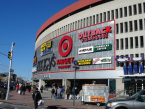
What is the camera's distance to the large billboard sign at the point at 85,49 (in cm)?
3369

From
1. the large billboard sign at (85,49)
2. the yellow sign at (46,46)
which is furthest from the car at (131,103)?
the yellow sign at (46,46)

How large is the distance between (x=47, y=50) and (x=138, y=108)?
144 ft

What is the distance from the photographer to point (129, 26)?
31922mm

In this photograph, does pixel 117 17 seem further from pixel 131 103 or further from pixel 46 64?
pixel 131 103

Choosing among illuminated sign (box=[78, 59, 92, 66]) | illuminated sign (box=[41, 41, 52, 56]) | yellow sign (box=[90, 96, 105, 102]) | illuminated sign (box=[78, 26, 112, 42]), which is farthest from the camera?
illuminated sign (box=[41, 41, 52, 56])

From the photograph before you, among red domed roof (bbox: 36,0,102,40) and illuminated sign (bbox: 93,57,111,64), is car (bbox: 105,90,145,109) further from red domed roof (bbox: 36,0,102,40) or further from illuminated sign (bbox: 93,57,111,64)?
red domed roof (bbox: 36,0,102,40)

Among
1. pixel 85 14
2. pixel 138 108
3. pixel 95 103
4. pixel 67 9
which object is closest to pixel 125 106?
pixel 138 108

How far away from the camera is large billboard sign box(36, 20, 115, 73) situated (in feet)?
111

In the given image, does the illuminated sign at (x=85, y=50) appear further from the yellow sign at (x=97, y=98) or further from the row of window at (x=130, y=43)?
the yellow sign at (x=97, y=98)

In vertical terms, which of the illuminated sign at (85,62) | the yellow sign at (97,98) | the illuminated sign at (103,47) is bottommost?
the yellow sign at (97,98)

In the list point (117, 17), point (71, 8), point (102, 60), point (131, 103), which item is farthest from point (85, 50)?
point (131, 103)

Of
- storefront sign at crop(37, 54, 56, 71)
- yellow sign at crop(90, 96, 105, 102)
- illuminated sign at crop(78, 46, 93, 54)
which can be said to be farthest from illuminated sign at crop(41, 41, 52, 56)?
yellow sign at crop(90, 96, 105, 102)

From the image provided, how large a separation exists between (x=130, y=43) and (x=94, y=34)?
7.38 metres

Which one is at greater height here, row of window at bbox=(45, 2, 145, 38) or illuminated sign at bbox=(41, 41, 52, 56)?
row of window at bbox=(45, 2, 145, 38)
